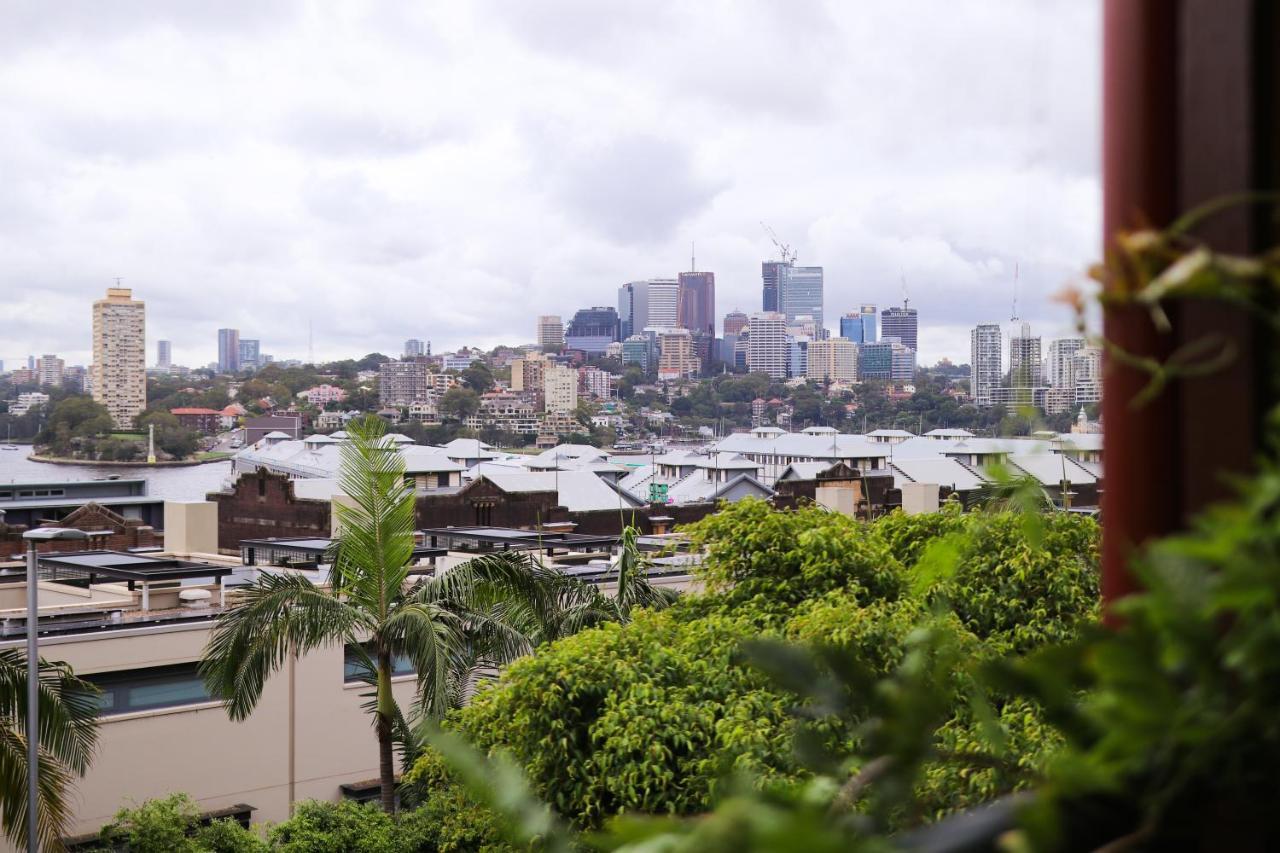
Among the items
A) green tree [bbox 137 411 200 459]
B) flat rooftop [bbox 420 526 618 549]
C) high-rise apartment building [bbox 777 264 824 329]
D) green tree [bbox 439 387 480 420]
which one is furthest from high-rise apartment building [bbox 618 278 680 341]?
flat rooftop [bbox 420 526 618 549]

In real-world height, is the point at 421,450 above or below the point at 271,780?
above

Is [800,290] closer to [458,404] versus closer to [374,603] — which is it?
[458,404]

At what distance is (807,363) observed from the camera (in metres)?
88.2

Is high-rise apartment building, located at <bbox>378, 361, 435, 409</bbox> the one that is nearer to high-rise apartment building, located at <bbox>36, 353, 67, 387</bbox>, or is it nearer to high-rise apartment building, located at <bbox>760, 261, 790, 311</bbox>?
high-rise apartment building, located at <bbox>36, 353, 67, 387</bbox>

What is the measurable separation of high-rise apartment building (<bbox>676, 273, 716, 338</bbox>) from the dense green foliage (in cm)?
10325

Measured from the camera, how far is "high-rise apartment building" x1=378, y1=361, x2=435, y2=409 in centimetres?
7312

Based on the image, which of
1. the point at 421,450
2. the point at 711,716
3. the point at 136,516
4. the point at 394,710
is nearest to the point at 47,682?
the point at 394,710

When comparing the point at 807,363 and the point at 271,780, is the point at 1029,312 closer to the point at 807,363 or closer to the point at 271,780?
the point at 271,780

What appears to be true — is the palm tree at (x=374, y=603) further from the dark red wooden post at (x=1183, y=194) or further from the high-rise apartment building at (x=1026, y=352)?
the dark red wooden post at (x=1183, y=194)

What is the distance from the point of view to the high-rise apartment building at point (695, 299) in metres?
114

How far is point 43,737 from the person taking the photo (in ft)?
36.6

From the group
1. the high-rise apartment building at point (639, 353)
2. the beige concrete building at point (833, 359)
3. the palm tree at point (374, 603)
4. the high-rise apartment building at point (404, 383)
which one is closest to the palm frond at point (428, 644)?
the palm tree at point (374, 603)

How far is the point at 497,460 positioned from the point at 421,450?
26.8 feet

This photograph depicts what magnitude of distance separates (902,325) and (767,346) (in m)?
11.9
